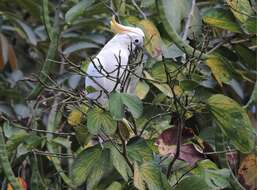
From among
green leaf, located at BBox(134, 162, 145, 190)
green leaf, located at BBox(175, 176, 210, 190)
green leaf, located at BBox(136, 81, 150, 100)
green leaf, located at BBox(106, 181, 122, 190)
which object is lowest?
green leaf, located at BBox(106, 181, 122, 190)

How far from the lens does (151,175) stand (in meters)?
1.07

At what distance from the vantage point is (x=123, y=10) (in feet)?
4.91

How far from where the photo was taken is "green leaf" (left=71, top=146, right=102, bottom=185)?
1.11 metres

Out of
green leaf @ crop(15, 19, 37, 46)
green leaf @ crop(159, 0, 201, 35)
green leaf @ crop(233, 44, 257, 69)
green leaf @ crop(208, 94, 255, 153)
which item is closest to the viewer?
green leaf @ crop(208, 94, 255, 153)

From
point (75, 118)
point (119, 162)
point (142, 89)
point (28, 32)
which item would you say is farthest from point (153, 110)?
point (28, 32)

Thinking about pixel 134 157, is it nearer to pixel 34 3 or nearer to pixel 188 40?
pixel 188 40

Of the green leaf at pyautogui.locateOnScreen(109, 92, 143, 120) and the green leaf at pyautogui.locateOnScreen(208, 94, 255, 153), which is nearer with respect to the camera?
the green leaf at pyautogui.locateOnScreen(109, 92, 143, 120)

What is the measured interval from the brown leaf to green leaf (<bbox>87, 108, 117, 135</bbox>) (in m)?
0.36

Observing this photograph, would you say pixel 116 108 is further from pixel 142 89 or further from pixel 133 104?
pixel 142 89

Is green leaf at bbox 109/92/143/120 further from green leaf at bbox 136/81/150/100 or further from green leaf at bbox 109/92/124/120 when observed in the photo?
green leaf at bbox 136/81/150/100

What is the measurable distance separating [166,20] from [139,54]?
98 millimetres

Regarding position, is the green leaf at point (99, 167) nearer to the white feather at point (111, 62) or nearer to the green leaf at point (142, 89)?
the white feather at point (111, 62)

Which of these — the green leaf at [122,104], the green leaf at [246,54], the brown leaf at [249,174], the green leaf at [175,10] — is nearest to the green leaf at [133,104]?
the green leaf at [122,104]

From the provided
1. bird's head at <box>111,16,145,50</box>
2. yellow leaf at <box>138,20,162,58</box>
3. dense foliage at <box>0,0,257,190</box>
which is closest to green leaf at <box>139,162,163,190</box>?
dense foliage at <box>0,0,257,190</box>
